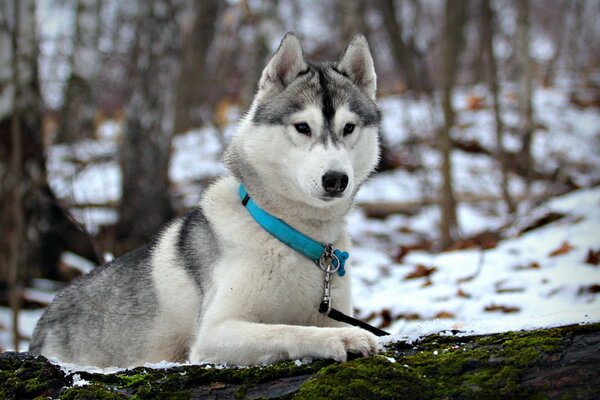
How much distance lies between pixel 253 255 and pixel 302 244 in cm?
24

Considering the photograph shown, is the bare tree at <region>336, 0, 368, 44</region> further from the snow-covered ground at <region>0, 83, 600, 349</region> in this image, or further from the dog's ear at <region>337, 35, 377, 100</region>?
the dog's ear at <region>337, 35, 377, 100</region>

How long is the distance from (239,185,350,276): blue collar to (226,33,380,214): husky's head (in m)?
0.17

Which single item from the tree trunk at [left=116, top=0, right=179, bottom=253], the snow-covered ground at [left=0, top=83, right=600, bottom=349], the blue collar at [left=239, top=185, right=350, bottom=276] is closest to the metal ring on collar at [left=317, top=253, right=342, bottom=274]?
the blue collar at [left=239, top=185, right=350, bottom=276]

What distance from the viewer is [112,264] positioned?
3.54 metres

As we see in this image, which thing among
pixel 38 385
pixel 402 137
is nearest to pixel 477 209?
pixel 402 137

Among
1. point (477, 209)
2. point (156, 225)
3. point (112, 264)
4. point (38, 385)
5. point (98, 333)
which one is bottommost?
point (38, 385)

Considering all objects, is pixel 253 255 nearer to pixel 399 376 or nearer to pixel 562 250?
pixel 399 376

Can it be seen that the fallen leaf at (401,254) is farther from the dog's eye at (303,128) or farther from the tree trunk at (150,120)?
the dog's eye at (303,128)

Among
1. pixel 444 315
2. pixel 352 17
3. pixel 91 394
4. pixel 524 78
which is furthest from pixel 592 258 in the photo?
pixel 524 78

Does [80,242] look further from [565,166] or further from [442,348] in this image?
[565,166]

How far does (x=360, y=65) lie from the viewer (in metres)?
3.57

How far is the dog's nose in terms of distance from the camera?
283 centimetres

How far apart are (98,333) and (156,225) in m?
5.22

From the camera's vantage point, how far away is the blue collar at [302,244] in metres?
2.94
